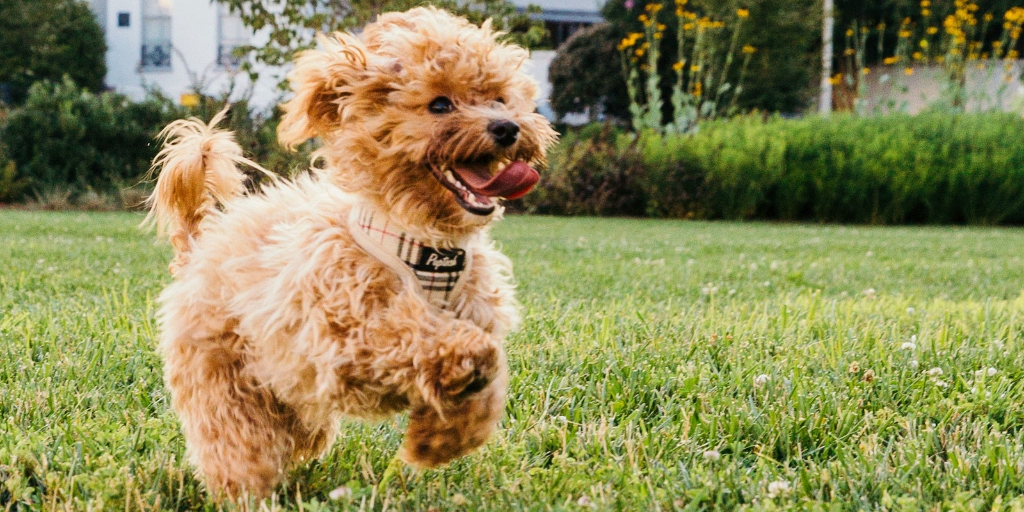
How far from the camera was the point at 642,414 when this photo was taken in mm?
3354

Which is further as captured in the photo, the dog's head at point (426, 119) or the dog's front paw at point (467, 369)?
the dog's head at point (426, 119)

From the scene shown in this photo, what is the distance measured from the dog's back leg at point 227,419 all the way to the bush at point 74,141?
14439 mm

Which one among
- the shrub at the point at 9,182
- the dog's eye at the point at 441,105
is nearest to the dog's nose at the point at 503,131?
the dog's eye at the point at 441,105

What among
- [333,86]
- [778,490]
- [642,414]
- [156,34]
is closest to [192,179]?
[333,86]

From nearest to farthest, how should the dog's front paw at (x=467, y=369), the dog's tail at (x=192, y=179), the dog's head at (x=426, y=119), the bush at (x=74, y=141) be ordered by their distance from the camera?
1. the dog's front paw at (x=467, y=369)
2. the dog's head at (x=426, y=119)
3. the dog's tail at (x=192, y=179)
4. the bush at (x=74, y=141)

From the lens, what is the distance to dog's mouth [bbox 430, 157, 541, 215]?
233 centimetres

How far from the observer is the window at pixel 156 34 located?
101 ft

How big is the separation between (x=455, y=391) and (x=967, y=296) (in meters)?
5.89

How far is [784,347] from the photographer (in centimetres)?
421

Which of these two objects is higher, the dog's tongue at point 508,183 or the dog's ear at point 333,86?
the dog's ear at point 333,86

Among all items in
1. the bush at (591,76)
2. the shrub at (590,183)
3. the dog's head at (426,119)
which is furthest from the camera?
the bush at (591,76)

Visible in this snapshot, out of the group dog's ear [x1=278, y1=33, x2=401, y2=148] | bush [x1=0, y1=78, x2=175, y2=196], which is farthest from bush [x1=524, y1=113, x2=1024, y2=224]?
dog's ear [x1=278, y1=33, x2=401, y2=148]

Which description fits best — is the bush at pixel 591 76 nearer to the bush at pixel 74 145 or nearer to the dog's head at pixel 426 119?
the bush at pixel 74 145

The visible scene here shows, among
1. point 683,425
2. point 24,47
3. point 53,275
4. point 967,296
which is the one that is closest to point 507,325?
point 683,425
